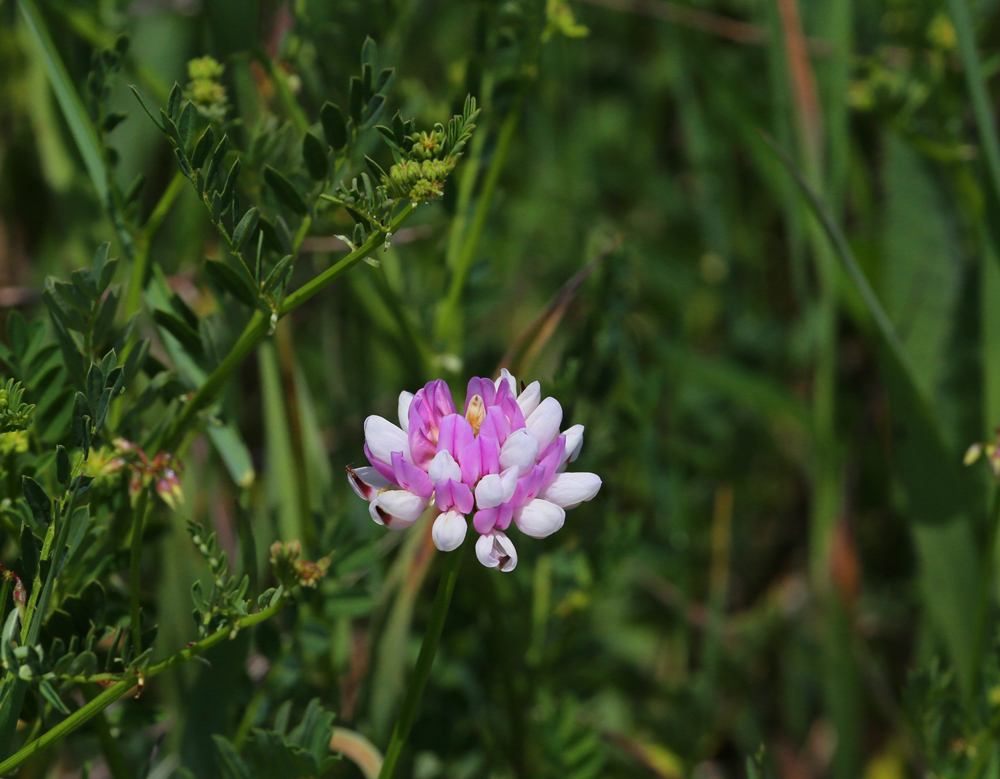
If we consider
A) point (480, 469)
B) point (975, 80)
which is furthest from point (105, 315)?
point (975, 80)

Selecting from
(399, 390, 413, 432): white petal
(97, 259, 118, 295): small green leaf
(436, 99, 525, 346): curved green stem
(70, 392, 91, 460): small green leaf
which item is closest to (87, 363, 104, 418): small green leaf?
(70, 392, 91, 460): small green leaf

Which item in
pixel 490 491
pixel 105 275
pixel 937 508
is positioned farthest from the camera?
pixel 937 508

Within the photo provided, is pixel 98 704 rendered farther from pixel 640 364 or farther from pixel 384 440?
pixel 640 364

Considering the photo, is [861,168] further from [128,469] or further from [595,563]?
[128,469]

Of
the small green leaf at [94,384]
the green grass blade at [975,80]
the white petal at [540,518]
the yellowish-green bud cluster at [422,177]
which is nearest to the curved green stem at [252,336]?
the yellowish-green bud cluster at [422,177]

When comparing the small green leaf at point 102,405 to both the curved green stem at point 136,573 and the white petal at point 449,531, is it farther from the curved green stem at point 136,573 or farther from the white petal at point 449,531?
the white petal at point 449,531

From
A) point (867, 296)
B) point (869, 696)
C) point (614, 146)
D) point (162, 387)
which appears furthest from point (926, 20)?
point (162, 387)

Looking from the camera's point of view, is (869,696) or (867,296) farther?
(869,696)
